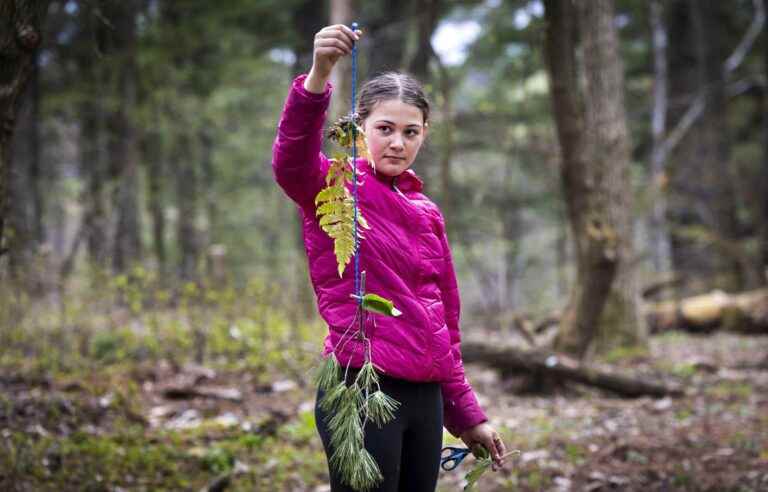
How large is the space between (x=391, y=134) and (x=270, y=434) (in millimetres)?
3402

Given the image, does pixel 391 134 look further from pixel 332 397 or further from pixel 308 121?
pixel 332 397

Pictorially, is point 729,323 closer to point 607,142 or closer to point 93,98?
point 607,142

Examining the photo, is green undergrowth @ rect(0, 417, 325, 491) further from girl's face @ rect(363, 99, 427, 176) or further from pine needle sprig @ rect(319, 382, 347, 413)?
girl's face @ rect(363, 99, 427, 176)

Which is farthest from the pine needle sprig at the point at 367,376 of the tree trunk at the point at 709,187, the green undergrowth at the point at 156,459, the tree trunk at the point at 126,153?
the tree trunk at the point at 709,187

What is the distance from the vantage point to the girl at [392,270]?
2.08 meters

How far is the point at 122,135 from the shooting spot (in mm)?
13219

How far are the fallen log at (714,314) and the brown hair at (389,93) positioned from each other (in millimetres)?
11125

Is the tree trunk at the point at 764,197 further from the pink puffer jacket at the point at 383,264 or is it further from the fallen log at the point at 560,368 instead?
the pink puffer jacket at the point at 383,264

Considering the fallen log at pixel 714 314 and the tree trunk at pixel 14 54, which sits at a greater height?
the tree trunk at pixel 14 54

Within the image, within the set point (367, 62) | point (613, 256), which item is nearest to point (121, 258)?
point (367, 62)

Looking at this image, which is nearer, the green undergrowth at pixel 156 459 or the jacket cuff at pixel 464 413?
the jacket cuff at pixel 464 413

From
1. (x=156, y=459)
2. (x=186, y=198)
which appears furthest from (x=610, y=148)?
(x=186, y=198)

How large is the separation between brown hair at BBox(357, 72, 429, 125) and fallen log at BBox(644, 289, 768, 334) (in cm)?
1113

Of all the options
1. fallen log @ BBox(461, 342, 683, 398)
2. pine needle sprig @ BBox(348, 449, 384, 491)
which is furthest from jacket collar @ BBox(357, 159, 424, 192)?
fallen log @ BBox(461, 342, 683, 398)
